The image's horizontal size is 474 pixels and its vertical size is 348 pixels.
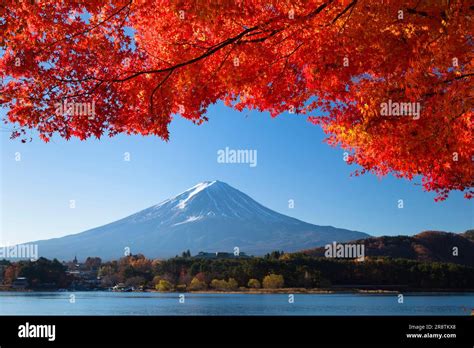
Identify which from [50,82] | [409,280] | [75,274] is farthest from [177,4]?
[75,274]

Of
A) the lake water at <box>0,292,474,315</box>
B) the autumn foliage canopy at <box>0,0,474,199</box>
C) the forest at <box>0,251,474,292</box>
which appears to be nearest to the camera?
the autumn foliage canopy at <box>0,0,474,199</box>

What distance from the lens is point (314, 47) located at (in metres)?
10.3

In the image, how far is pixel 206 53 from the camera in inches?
358

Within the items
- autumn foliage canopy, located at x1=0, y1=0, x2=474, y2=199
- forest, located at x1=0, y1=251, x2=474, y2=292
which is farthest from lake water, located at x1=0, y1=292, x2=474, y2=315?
autumn foliage canopy, located at x1=0, y1=0, x2=474, y2=199

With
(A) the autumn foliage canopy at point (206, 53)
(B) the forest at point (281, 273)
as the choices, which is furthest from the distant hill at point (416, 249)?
(A) the autumn foliage canopy at point (206, 53)

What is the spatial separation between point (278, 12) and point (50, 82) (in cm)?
422

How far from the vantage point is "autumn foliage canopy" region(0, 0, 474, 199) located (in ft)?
29.8

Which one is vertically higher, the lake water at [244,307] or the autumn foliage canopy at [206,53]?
the autumn foliage canopy at [206,53]

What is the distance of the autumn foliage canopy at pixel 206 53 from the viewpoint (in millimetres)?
9078

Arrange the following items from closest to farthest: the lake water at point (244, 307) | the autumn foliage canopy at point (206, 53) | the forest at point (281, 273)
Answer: the autumn foliage canopy at point (206, 53), the forest at point (281, 273), the lake water at point (244, 307)

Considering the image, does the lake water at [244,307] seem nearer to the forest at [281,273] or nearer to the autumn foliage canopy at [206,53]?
the forest at [281,273]

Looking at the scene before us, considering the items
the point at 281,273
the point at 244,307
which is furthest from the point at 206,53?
the point at 244,307

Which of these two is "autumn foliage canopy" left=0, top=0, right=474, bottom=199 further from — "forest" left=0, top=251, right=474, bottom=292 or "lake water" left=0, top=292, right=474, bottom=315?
"forest" left=0, top=251, right=474, bottom=292
